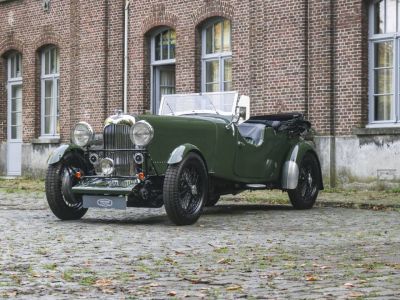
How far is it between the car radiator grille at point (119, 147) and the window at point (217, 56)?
29.9ft

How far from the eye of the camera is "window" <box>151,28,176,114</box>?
2136cm

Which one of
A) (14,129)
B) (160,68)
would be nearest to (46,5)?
(14,129)

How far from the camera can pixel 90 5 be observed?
2289 cm

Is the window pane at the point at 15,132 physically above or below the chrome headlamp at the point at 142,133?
above

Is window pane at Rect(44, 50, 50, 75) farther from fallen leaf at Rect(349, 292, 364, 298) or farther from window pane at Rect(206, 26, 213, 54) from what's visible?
fallen leaf at Rect(349, 292, 364, 298)

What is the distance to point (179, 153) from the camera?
10.3 meters

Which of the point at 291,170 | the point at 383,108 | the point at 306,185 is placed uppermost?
the point at 383,108

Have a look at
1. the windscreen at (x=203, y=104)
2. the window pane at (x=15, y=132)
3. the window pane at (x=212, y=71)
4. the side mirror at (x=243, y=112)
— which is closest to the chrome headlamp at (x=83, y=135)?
the windscreen at (x=203, y=104)

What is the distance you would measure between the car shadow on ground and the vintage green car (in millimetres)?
280

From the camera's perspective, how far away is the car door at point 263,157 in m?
11.9

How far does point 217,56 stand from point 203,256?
1280 centimetres

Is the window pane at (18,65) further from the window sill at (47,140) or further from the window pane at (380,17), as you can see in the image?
the window pane at (380,17)

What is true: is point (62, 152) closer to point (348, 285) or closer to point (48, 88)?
point (348, 285)

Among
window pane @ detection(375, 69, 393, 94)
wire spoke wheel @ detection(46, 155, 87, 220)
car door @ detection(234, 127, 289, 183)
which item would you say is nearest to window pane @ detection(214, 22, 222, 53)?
window pane @ detection(375, 69, 393, 94)
